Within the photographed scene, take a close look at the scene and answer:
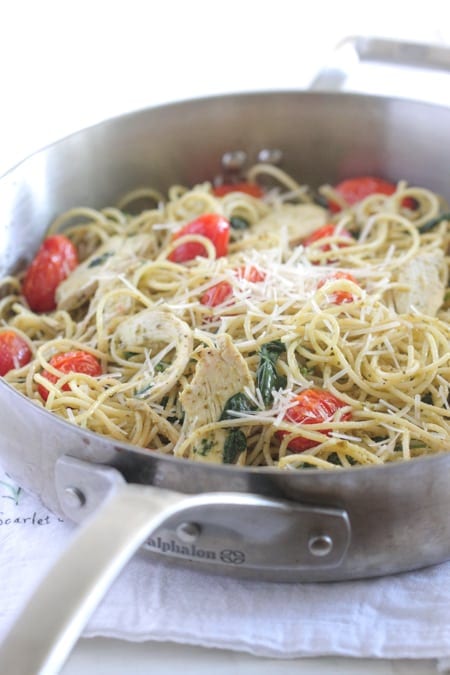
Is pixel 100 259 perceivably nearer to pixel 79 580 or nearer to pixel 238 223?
pixel 238 223

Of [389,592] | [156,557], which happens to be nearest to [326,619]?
[389,592]

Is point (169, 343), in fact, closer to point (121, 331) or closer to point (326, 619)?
point (121, 331)

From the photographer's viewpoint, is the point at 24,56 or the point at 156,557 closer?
the point at 156,557

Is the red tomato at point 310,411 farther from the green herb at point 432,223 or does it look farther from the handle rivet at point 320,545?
the green herb at point 432,223

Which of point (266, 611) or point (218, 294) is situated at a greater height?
point (218, 294)

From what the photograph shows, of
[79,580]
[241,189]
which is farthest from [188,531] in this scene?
[241,189]
